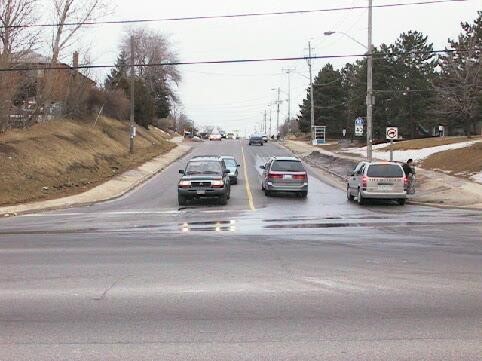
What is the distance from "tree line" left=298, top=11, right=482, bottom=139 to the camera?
52344 millimetres

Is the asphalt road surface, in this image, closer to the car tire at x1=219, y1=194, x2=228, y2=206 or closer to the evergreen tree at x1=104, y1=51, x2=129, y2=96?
the car tire at x1=219, y1=194, x2=228, y2=206

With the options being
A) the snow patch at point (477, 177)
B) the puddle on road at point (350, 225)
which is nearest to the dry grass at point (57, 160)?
the puddle on road at point (350, 225)

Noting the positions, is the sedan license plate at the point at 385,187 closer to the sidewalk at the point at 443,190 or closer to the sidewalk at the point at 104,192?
the sidewalk at the point at 443,190

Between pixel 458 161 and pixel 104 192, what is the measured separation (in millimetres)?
20091

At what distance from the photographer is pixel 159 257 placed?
10.4m

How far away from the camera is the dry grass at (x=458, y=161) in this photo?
1225 inches

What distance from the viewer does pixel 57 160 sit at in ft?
106

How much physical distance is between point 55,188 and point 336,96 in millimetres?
64582

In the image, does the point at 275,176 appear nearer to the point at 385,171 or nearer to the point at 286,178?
the point at 286,178

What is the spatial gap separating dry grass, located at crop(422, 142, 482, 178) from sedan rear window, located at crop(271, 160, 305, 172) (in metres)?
9.41

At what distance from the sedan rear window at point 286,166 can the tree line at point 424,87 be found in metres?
25.3

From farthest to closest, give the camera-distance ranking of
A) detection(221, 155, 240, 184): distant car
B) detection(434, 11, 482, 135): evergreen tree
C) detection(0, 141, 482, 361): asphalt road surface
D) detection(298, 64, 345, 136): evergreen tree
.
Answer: detection(298, 64, 345, 136): evergreen tree → detection(434, 11, 482, 135): evergreen tree → detection(221, 155, 240, 184): distant car → detection(0, 141, 482, 361): asphalt road surface

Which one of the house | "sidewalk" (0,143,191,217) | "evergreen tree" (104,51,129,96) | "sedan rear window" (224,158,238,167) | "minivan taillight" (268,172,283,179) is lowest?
"sidewalk" (0,143,191,217)

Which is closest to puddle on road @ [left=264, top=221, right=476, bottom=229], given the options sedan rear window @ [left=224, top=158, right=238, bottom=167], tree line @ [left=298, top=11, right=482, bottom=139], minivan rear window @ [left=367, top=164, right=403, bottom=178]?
minivan rear window @ [left=367, top=164, right=403, bottom=178]
